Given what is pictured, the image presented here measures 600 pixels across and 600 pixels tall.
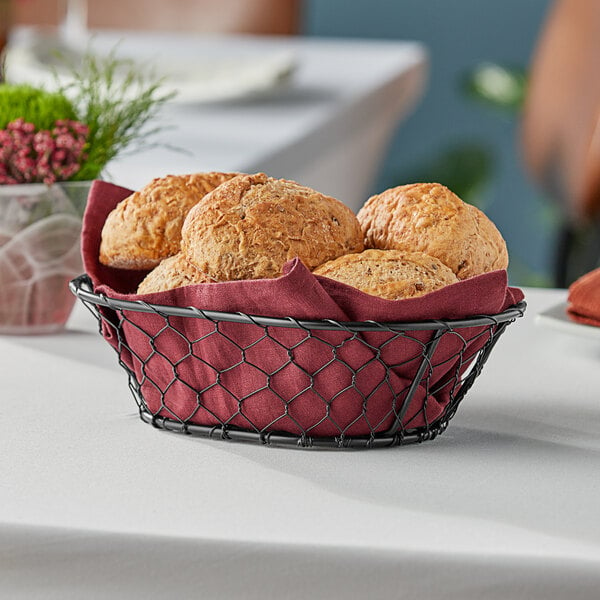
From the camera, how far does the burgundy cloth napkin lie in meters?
0.47

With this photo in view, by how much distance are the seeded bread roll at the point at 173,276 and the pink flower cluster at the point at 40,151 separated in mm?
218

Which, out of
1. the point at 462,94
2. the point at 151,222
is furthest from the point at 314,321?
the point at 462,94

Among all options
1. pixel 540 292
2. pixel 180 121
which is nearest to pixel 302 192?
pixel 540 292

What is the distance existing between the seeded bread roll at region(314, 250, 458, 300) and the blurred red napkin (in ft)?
0.72

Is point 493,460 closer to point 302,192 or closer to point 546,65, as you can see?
point 302,192

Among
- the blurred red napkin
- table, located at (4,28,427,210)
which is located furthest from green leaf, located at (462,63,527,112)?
the blurred red napkin

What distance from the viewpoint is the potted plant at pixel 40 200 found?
0.71 m

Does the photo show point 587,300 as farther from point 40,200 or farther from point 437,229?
point 40,200

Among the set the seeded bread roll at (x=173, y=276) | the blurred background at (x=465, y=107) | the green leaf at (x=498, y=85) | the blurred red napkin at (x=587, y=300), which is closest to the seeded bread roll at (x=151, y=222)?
the seeded bread roll at (x=173, y=276)

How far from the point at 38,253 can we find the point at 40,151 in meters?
0.07

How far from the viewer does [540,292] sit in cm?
92

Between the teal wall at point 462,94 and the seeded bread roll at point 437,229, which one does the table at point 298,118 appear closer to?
the seeded bread roll at point 437,229

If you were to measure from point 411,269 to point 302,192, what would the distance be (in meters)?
0.08

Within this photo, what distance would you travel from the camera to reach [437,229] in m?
0.51
